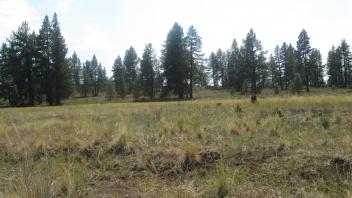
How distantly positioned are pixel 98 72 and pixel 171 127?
113397mm

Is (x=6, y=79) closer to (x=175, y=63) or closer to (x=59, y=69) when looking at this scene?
(x=59, y=69)

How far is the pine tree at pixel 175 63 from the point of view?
59438 mm

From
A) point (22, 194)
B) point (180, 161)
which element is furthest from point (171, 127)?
point (22, 194)

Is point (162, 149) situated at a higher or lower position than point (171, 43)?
lower

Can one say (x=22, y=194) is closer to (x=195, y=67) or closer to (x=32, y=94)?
(x=32, y=94)

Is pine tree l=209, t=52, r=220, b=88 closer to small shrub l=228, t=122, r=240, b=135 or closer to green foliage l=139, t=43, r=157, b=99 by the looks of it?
green foliage l=139, t=43, r=157, b=99

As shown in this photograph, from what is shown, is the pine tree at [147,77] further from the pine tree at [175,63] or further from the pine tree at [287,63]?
the pine tree at [287,63]

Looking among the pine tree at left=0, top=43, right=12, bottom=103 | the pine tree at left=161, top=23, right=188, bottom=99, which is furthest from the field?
the pine tree at left=0, top=43, right=12, bottom=103

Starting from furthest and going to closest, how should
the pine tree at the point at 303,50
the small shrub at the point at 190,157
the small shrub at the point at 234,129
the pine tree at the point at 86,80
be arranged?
the pine tree at the point at 86,80, the pine tree at the point at 303,50, the small shrub at the point at 234,129, the small shrub at the point at 190,157

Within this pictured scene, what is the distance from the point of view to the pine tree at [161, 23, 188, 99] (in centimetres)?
5944

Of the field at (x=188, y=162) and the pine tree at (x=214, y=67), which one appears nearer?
the field at (x=188, y=162)

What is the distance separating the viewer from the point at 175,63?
195ft

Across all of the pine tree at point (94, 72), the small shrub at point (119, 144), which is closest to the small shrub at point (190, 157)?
the small shrub at point (119, 144)

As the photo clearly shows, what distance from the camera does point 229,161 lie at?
725cm
